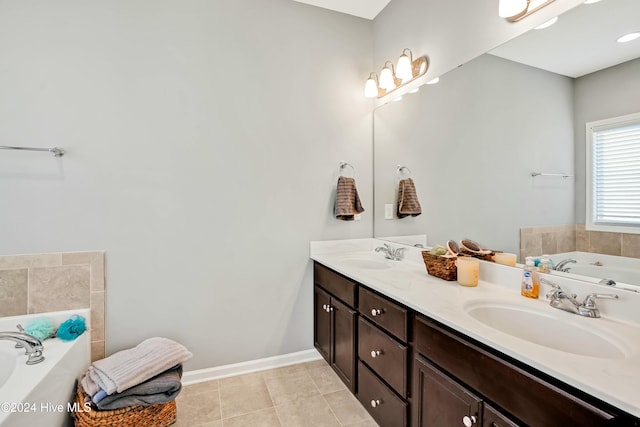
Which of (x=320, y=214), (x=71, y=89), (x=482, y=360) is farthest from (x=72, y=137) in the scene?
(x=482, y=360)

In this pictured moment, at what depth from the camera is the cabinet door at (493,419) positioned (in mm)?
925

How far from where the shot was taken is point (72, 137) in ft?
6.16

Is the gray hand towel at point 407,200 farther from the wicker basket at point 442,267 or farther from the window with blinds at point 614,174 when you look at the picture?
the window with blinds at point 614,174

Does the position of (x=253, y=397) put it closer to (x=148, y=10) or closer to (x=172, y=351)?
(x=172, y=351)

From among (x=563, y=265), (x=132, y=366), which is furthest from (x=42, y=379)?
(x=563, y=265)

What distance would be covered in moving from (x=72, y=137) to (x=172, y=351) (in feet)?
4.63

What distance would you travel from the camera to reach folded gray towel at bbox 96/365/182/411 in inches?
61.3

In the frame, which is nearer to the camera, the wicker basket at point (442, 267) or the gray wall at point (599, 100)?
the gray wall at point (599, 100)

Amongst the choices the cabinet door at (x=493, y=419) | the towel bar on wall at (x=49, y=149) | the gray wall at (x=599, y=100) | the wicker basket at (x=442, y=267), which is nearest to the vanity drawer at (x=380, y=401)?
the cabinet door at (x=493, y=419)

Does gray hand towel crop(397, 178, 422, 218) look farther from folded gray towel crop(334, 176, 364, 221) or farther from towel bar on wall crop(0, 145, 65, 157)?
towel bar on wall crop(0, 145, 65, 157)

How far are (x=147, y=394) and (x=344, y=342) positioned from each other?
111cm

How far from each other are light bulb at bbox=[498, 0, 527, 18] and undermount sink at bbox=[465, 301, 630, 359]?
4.35 ft

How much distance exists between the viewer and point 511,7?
56.9 inches

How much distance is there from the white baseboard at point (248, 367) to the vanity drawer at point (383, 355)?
832mm
